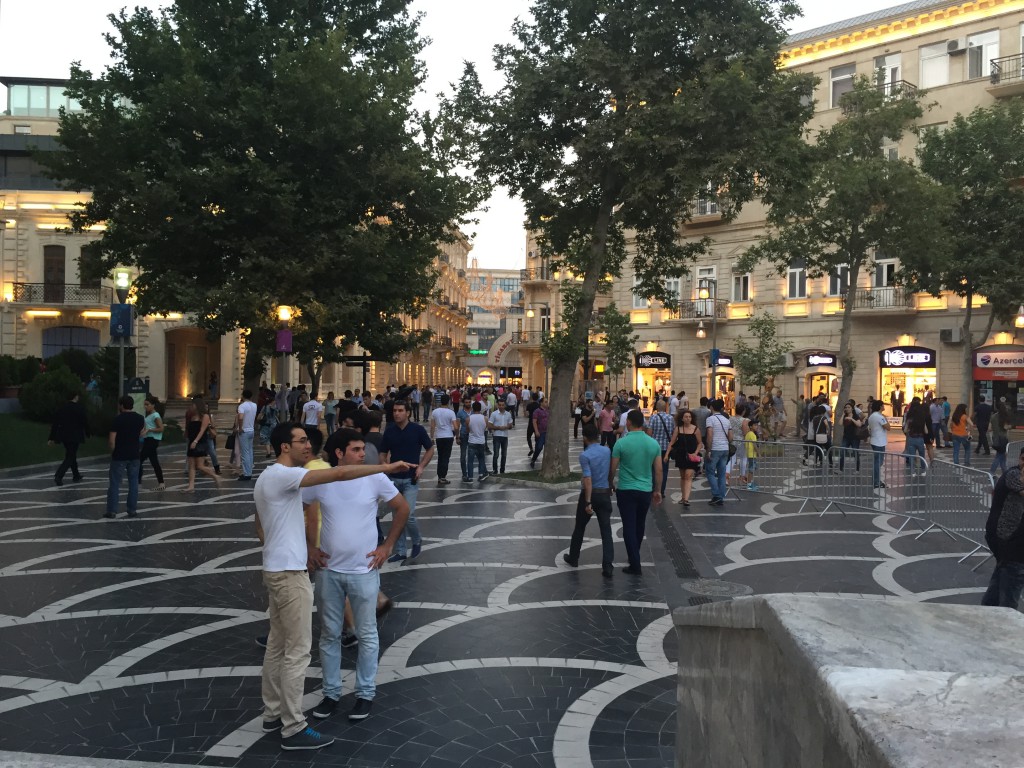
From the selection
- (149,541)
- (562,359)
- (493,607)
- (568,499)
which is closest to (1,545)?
(149,541)

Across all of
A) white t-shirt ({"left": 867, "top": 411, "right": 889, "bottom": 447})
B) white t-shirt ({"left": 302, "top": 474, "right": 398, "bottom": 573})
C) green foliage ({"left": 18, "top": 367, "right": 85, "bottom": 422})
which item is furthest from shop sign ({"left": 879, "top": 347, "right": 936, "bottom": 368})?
white t-shirt ({"left": 302, "top": 474, "right": 398, "bottom": 573})

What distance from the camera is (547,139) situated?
59.4ft

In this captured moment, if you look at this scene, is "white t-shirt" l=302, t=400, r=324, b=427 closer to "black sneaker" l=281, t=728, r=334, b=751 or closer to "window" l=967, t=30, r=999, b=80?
"black sneaker" l=281, t=728, r=334, b=751

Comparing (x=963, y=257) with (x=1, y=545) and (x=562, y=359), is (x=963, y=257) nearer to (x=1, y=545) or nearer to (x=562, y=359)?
(x=562, y=359)

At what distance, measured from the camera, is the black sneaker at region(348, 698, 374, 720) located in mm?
5348

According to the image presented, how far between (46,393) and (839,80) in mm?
32809

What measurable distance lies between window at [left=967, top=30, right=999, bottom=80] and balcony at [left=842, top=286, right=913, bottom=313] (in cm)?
856

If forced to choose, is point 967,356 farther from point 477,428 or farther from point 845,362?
point 477,428

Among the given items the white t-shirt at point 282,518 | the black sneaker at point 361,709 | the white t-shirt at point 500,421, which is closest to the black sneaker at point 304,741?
the black sneaker at point 361,709

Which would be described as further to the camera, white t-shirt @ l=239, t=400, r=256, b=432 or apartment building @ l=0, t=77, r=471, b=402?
apartment building @ l=0, t=77, r=471, b=402

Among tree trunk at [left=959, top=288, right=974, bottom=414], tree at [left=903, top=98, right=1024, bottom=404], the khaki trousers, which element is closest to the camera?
the khaki trousers

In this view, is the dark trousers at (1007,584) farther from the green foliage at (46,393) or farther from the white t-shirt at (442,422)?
the green foliage at (46,393)

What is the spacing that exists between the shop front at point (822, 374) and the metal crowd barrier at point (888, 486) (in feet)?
67.6

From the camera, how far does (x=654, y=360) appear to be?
43344 mm
